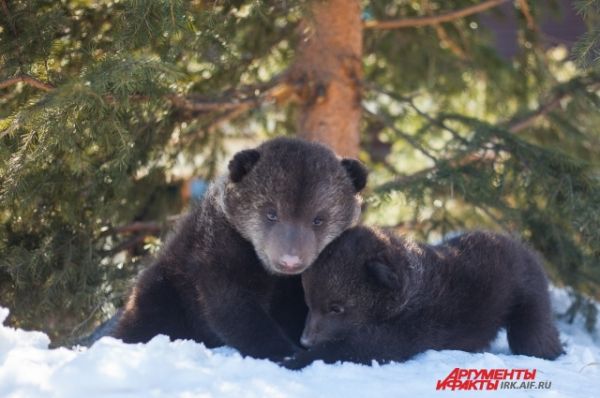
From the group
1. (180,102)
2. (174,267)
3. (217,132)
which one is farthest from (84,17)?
(217,132)

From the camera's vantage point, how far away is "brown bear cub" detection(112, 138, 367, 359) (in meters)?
5.44

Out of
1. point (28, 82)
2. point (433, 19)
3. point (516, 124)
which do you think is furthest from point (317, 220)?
point (516, 124)

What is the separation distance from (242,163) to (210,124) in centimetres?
284

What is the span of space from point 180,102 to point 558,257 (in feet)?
13.7

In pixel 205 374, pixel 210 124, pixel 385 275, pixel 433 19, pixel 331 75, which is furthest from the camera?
pixel 433 19

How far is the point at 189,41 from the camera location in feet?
20.0

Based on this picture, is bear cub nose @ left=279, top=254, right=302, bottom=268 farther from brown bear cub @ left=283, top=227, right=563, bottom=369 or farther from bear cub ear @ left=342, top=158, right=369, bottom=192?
bear cub ear @ left=342, top=158, right=369, bottom=192

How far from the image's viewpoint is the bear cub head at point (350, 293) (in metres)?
5.51

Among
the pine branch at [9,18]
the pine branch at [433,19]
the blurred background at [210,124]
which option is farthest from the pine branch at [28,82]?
the pine branch at [433,19]

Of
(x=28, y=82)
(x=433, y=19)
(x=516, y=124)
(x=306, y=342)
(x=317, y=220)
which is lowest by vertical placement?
(x=516, y=124)

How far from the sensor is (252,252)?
18.8 feet

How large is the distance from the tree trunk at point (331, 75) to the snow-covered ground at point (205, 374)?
3652mm

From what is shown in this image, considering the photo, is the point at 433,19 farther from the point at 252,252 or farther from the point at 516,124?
the point at 252,252

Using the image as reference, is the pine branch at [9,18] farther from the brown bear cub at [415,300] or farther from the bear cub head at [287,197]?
the brown bear cub at [415,300]
